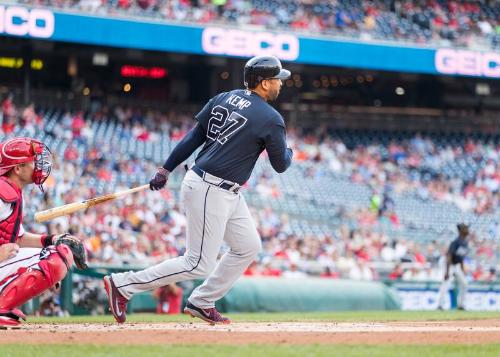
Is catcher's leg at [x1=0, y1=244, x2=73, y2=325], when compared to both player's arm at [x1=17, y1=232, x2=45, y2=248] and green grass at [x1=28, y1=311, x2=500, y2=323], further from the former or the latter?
green grass at [x1=28, y1=311, x2=500, y2=323]

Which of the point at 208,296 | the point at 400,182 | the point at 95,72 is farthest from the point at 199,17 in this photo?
the point at 208,296

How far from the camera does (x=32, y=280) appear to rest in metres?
6.68

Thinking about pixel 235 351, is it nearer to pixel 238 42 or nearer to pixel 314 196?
pixel 314 196

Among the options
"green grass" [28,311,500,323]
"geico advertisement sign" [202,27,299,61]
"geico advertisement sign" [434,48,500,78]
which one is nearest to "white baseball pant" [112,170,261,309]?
"green grass" [28,311,500,323]

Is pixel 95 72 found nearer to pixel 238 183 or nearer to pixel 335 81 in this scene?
pixel 335 81

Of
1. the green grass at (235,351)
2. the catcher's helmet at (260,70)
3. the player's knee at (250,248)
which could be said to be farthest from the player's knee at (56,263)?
the catcher's helmet at (260,70)

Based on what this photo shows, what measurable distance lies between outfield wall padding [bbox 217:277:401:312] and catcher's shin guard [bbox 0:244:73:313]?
25.1 ft

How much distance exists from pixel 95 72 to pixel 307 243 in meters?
11.6

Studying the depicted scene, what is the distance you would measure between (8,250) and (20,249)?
290mm

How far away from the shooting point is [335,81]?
32.2 metres

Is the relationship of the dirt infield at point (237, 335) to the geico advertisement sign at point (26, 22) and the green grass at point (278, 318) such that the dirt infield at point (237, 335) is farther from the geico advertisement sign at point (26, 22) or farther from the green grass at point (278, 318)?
the geico advertisement sign at point (26, 22)

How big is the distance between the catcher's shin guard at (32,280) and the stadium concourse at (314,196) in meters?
7.50

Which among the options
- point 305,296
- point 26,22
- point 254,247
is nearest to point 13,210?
point 254,247

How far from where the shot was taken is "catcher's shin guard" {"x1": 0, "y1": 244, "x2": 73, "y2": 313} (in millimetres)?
6664
